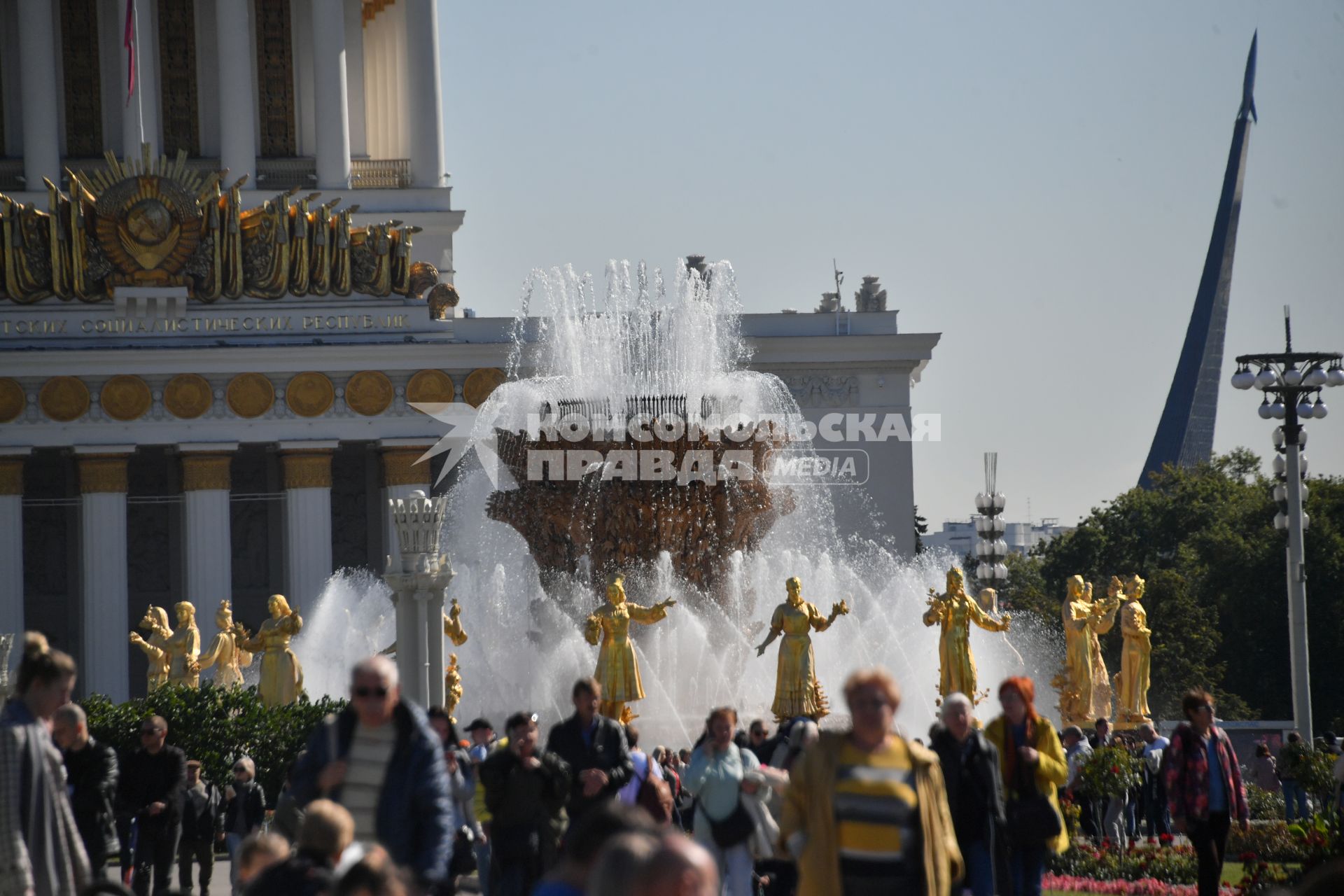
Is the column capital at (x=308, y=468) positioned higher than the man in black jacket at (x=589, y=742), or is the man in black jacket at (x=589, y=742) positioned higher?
the column capital at (x=308, y=468)

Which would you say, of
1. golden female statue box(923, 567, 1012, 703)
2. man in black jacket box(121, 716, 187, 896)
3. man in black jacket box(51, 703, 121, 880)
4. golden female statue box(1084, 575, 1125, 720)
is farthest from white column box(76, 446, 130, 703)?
man in black jacket box(51, 703, 121, 880)

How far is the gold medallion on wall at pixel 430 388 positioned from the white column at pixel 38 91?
31.6 ft

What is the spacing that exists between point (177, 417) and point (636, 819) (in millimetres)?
35788

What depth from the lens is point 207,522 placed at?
40.7 metres

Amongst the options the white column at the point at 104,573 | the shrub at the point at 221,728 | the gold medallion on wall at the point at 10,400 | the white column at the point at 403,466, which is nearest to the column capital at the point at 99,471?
the white column at the point at 104,573

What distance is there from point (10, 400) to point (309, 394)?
Result: 17.1 feet

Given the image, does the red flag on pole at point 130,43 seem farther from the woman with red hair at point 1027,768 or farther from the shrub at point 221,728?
the woman with red hair at point 1027,768

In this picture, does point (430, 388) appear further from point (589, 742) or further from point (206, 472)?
point (589, 742)

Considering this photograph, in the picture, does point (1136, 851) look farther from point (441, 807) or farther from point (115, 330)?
point (115, 330)

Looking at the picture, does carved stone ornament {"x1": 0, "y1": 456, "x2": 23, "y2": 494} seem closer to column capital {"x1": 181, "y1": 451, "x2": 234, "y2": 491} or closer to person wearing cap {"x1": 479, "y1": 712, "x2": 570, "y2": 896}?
column capital {"x1": 181, "y1": 451, "x2": 234, "y2": 491}

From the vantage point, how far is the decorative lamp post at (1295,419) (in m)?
21.7

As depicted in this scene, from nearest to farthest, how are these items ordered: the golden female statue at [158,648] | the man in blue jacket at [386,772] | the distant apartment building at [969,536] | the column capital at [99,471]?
the man in blue jacket at [386,772] → the golden female statue at [158,648] → the column capital at [99,471] → the distant apartment building at [969,536]

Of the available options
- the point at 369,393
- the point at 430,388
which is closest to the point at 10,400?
the point at 369,393

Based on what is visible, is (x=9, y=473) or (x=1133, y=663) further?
(x=9, y=473)
